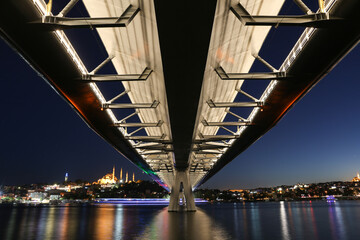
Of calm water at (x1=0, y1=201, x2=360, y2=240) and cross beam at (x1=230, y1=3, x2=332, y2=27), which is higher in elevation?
cross beam at (x1=230, y1=3, x2=332, y2=27)

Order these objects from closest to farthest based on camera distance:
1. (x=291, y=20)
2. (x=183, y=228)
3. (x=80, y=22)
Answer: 1. (x=80, y=22)
2. (x=291, y=20)
3. (x=183, y=228)

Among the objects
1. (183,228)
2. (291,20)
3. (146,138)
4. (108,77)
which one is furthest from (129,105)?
(183,228)

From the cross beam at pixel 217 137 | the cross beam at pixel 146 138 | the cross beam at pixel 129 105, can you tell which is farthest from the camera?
the cross beam at pixel 146 138

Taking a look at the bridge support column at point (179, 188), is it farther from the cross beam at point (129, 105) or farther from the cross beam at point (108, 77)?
the cross beam at point (108, 77)

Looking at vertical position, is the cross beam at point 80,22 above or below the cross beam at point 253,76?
below

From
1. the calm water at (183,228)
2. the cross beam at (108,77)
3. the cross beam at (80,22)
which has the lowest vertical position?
the calm water at (183,228)

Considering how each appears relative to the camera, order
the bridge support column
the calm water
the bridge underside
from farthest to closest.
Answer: the bridge support column, the calm water, the bridge underside

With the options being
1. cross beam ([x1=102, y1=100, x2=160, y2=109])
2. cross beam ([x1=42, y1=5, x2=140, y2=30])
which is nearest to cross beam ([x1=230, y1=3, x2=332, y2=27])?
cross beam ([x1=42, y1=5, x2=140, y2=30])

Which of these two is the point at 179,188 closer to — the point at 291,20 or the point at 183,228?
the point at 183,228

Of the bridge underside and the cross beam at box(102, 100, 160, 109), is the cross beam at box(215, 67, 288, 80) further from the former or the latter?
the cross beam at box(102, 100, 160, 109)

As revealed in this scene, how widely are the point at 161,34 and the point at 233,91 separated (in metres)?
11.3

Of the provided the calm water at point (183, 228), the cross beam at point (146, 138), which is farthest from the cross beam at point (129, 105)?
the cross beam at point (146, 138)

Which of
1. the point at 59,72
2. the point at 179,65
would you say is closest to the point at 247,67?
the point at 179,65

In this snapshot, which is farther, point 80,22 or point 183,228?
point 183,228
